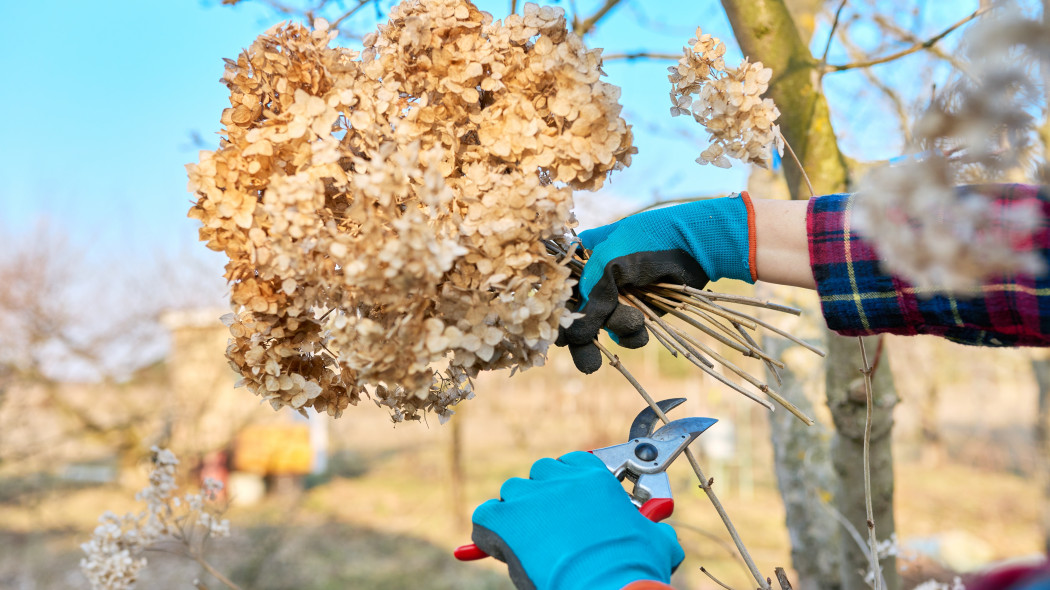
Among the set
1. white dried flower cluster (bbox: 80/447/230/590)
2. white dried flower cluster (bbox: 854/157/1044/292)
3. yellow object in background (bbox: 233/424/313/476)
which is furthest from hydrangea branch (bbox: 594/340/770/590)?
yellow object in background (bbox: 233/424/313/476)

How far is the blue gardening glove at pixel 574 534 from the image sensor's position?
1045 mm

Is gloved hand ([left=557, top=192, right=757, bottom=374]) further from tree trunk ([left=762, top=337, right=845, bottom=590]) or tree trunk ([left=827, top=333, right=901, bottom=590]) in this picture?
tree trunk ([left=762, top=337, right=845, bottom=590])

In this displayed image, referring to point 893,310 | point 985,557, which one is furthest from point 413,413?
point 985,557

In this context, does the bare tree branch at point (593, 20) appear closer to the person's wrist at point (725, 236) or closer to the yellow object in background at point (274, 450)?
the person's wrist at point (725, 236)

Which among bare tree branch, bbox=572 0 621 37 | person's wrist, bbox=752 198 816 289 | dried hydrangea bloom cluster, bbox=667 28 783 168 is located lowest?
person's wrist, bbox=752 198 816 289

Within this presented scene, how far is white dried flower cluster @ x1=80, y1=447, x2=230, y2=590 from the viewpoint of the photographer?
1.51 meters

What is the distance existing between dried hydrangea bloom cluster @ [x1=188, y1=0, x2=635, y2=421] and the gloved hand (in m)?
0.19

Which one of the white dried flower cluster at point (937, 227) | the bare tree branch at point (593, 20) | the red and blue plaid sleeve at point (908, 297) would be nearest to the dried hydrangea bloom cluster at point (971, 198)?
the white dried flower cluster at point (937, 227)

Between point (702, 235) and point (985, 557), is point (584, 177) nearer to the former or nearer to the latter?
point (702, 235)

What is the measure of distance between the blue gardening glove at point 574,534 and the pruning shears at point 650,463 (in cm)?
3

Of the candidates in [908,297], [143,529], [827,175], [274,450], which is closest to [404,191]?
[908,297]

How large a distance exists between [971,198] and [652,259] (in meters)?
0.69

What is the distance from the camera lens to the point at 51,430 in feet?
22.2

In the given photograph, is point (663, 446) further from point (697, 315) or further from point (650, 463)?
point (697, 315)
